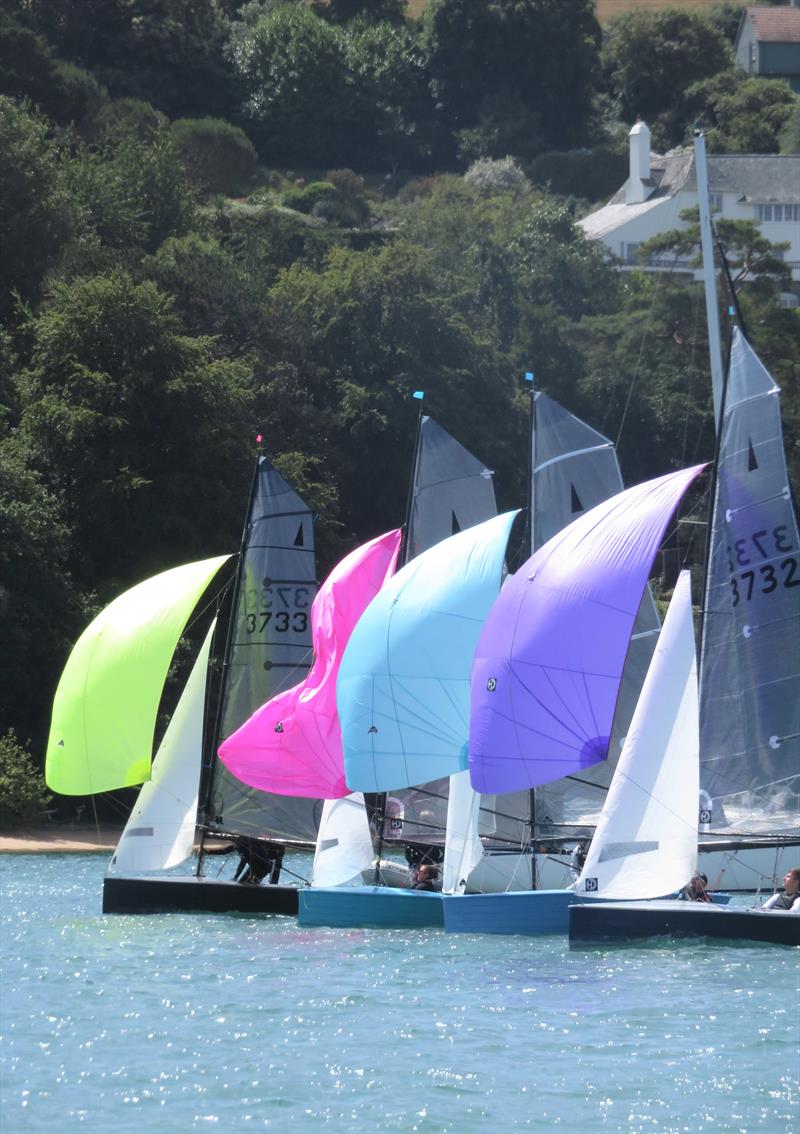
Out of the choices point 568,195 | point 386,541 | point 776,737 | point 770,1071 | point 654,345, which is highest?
point 568,195

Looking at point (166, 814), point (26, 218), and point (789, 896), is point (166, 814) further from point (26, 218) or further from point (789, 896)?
point (26, 218)

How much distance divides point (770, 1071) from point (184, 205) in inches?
2278

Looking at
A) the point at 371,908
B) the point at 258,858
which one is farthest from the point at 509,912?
the point at 258,858

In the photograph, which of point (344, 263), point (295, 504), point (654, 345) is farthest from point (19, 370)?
point (654, 345)

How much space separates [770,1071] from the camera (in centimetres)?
1800

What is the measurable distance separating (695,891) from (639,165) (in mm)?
82798

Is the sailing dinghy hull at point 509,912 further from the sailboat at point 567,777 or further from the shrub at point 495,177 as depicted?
the shrub at point 495,177

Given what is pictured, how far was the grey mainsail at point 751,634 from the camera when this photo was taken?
2412 cm

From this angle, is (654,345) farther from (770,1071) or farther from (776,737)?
(770,1071)

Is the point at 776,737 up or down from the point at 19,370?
down

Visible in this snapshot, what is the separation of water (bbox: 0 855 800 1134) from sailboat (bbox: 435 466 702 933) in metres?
2.36

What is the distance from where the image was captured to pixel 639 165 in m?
103

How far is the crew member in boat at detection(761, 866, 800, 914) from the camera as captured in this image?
23178mm

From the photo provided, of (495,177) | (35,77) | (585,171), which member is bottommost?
(35,77)
